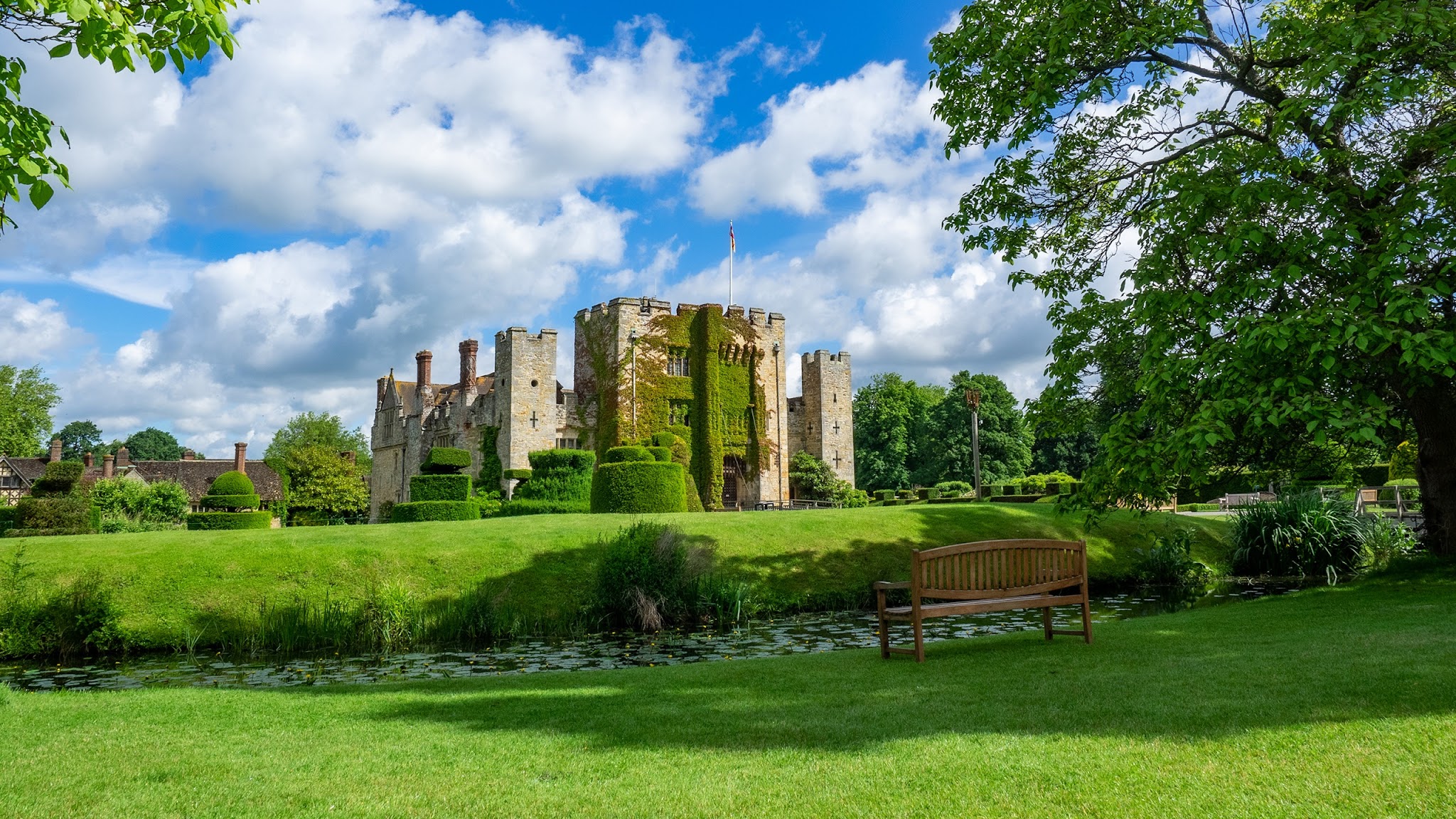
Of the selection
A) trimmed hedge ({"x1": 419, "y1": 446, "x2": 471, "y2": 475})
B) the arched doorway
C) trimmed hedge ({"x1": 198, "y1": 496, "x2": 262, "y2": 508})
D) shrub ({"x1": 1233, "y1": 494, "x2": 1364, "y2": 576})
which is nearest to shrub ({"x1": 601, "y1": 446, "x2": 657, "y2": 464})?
trimmed hedge ({"x1": 419, "y1": 446, "x2": 471, "y2": 475})

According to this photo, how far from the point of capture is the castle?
38.9m

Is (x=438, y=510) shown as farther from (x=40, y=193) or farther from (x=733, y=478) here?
(x=40, y=193)

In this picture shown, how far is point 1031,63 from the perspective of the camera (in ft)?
37.9

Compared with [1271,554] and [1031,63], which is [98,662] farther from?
[1271,554]

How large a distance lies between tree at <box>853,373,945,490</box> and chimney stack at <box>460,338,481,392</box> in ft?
92.6

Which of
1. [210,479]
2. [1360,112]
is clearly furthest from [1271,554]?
[210,479]

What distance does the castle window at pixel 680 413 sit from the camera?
129ft

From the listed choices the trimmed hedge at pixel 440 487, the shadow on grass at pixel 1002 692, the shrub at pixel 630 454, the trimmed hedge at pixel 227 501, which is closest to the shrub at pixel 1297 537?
the shadow on grass at pixel 1002 692

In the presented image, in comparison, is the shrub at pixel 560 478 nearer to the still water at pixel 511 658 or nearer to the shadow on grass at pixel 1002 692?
the still water at pixel 511 658

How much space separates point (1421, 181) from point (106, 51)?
1107 centimetres

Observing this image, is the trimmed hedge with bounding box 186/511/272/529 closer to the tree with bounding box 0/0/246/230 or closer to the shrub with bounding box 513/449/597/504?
the shrub with bounding box 513/449/597/504

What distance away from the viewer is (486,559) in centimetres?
1547

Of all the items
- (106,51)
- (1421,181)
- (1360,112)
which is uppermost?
(1360,112)

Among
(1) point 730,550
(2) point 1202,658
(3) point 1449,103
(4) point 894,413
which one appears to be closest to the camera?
(2) point 1202,658
